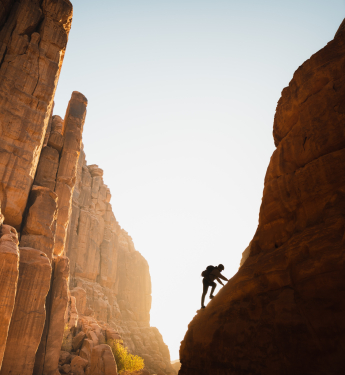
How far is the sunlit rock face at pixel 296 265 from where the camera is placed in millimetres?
6230

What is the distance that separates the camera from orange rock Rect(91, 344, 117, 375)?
96.2 feet

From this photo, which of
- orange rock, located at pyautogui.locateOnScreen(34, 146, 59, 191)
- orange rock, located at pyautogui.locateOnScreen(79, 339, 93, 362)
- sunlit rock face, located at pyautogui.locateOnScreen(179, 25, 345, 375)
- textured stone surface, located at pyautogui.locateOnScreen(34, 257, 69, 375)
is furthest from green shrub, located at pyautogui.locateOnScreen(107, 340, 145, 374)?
sunlit rock face, located at pyautogui.locateOnScreen(179, 25, 345, 375)

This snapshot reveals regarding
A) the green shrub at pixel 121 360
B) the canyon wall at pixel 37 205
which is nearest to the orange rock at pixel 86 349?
the canyon wall at pixel 37 205

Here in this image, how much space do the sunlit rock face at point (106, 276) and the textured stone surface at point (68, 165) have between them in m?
14.2

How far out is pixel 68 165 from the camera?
37.2 meters

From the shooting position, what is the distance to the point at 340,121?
775 centimetres

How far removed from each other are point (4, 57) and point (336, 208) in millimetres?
32815

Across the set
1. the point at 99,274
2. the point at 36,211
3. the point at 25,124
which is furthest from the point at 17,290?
the point at 99,274

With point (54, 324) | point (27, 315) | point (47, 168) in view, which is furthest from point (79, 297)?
point (27, 315)

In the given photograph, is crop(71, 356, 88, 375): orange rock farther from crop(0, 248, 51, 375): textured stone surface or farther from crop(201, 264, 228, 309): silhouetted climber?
crop(201, 264, 228, 309): silhouetted climber

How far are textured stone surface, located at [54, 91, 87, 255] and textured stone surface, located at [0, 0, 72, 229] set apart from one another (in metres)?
5.82

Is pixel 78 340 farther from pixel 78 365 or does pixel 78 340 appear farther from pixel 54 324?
pixel 54 324

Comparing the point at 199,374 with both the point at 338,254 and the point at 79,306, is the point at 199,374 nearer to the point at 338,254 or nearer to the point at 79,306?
the point at 338,254

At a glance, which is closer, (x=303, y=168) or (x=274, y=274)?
(x=274, y=274)
